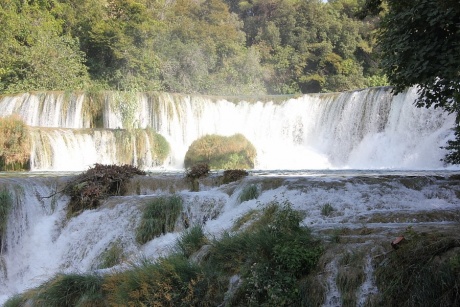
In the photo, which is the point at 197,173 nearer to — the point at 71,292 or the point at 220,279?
the point at 71,292

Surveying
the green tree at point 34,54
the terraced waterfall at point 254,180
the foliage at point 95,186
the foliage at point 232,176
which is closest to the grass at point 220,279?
the terraced waterfall at point 254,180

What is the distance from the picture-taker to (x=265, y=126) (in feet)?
84.9

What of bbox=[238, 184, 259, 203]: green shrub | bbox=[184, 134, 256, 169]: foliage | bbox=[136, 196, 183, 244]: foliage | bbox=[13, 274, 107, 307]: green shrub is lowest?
bbox=[13, 274, 107, 307]: green shrub

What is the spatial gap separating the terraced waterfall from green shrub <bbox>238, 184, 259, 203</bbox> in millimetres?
77

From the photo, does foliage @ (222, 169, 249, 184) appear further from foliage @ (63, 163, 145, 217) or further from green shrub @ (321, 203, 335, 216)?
green shrub @ (321, 203, 335, 216)

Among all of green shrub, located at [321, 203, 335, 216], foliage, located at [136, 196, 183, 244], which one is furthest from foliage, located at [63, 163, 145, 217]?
green shrub, located at [321, 203, 335, 216]

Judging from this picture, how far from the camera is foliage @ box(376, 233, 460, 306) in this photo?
4.39 meters

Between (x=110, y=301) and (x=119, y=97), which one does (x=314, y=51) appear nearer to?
(x=119, y=97)

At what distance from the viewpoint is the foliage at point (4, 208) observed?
9.97 m

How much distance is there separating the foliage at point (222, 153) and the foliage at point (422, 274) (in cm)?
1398

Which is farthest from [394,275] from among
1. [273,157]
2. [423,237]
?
[273,157]

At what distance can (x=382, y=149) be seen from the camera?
20484mm

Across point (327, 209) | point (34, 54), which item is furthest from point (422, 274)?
point (34, 54)

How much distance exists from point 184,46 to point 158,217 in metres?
26.9
